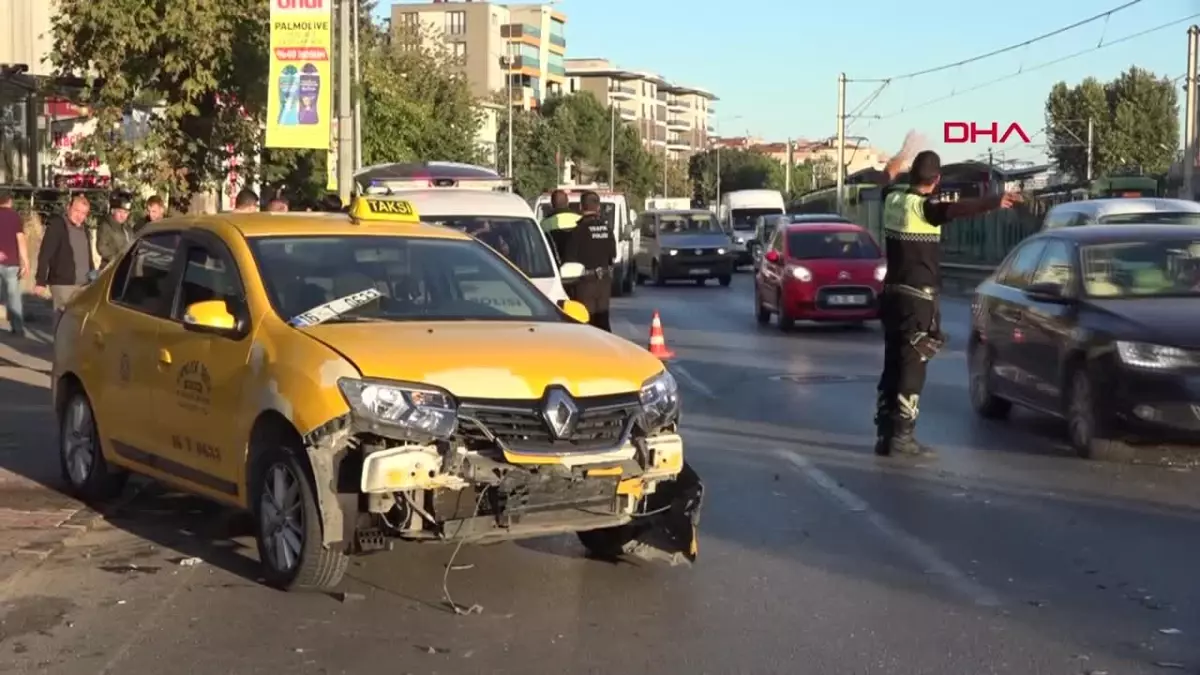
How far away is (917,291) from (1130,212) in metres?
8.76

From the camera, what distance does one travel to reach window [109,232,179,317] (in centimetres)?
850

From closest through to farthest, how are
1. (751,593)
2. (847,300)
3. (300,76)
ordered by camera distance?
(751,593) < (300,76) < (847,300)

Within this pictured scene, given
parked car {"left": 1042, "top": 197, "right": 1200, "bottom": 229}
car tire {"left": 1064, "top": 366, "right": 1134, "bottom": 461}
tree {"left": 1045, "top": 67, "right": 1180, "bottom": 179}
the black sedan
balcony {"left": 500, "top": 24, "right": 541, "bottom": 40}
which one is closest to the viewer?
the black sedan

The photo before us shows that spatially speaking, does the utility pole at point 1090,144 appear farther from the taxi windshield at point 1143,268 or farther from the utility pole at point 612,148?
the taxi windshield at point 1143,268

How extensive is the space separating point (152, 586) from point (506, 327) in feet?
6.65

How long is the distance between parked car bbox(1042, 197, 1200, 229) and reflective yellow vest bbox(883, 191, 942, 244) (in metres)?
7.67

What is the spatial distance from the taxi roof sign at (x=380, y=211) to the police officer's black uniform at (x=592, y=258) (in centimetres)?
635

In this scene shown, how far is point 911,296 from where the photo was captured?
10.9 metres

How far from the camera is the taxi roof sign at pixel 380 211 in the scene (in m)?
8.56

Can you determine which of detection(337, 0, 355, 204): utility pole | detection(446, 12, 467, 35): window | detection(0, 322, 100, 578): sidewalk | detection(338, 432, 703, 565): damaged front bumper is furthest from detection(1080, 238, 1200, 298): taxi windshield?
detection(446, 12, 467, 35): window

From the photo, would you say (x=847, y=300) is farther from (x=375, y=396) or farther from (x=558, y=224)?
(x=375, y=396)

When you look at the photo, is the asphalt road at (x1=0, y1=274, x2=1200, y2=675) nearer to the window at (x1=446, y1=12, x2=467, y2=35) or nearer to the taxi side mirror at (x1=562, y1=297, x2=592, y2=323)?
the taxi side mirror at (x1=562, y1=297, x2=592, y2=323)

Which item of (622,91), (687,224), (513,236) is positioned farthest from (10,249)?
(622,91)

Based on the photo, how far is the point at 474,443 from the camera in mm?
6691
